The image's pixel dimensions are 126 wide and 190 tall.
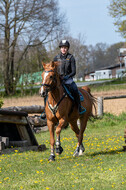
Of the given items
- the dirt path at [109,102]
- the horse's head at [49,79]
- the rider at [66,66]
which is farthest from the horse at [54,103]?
the dirt path at [109,102]

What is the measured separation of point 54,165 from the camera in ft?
24.6

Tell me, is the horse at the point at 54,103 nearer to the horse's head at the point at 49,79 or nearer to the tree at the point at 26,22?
the horse's head at the point at 49,79

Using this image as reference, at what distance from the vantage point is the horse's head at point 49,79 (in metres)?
7.45

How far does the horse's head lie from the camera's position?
24.4 ft

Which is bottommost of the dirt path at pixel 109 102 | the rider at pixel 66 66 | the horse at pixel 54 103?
the dirt path at pixel 109 102

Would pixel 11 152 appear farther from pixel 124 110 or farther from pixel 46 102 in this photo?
pixel 124 110

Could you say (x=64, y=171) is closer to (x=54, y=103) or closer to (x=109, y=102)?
(x=54, y=103)

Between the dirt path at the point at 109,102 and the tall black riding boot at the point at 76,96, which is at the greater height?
the tall black riding boot at the point at 76,96

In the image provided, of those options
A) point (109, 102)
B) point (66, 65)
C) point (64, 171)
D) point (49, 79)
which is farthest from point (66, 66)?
point (109, 102)

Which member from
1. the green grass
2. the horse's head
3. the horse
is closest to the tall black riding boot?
the horse

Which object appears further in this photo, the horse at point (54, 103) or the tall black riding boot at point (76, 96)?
the tall black riding boot at point (76, 96)

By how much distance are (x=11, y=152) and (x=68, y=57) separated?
11.6 ft

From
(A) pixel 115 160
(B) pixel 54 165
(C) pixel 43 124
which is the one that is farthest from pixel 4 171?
(C) pixel 43 124

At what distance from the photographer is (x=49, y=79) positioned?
775 centimetres
